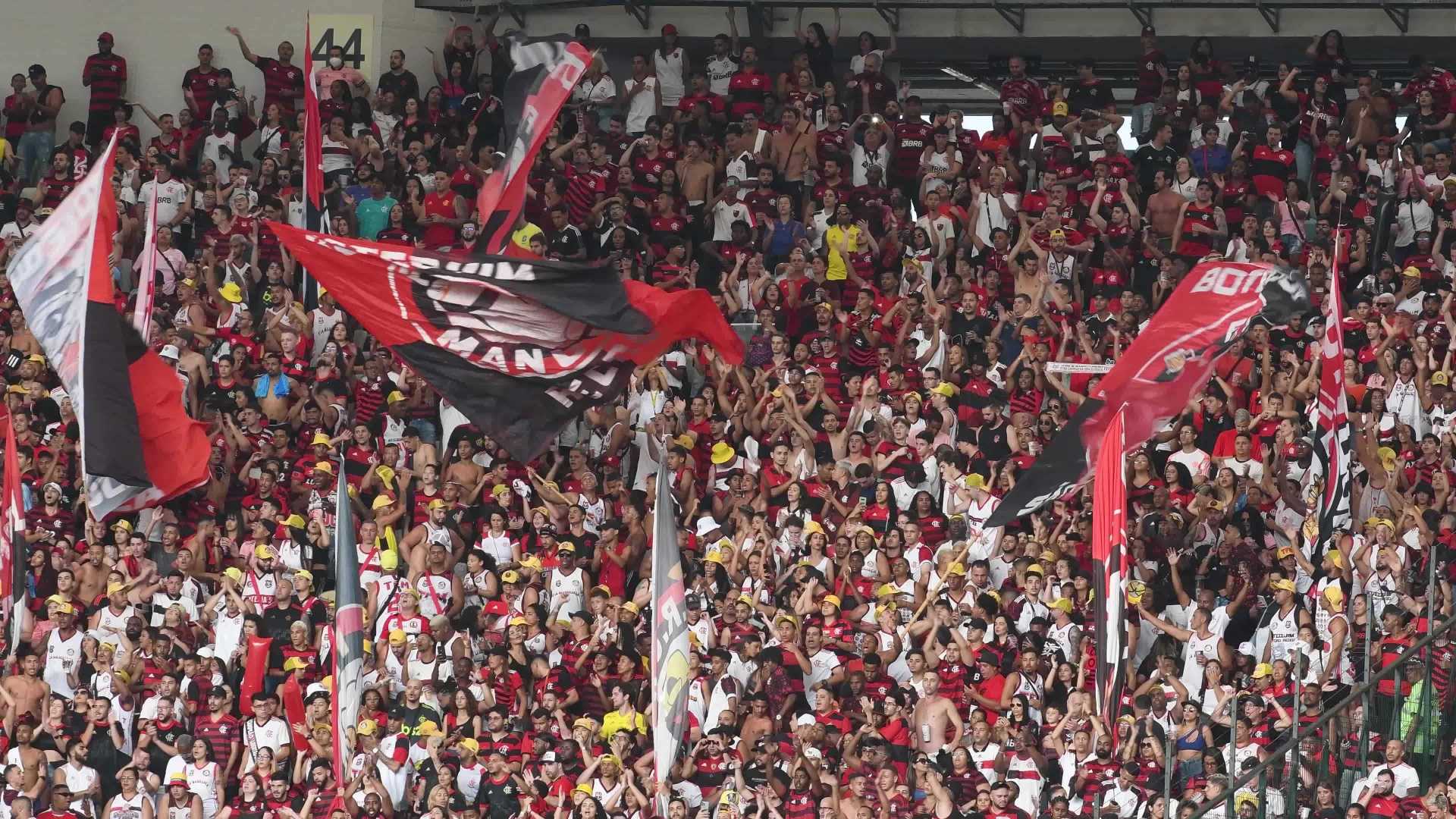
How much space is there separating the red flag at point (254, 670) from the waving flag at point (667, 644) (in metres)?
3.18

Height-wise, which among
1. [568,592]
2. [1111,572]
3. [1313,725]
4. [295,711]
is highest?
[1111,572]

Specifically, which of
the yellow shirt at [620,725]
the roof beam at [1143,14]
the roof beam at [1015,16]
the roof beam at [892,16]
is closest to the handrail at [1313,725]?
the yellow shirt at [620,725]

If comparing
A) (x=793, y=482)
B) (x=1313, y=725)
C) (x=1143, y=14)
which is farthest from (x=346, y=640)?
(x=1143, y=14)

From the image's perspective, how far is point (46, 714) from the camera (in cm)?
1984

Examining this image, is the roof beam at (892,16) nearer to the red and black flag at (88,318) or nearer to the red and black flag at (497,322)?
the red and black flag at (497,322)

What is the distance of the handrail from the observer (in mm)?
14914

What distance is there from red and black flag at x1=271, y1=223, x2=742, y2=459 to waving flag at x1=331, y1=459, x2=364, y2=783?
1720 millimetres

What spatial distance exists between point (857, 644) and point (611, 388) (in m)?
2.62

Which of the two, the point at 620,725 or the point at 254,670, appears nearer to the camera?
the point at 620,725

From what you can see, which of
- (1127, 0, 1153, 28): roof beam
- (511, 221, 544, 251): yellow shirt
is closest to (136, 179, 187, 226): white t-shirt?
(511, 221, 544, 251): yellow shirt

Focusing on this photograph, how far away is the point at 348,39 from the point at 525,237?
15.9 feet

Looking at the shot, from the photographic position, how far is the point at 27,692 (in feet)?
65.5

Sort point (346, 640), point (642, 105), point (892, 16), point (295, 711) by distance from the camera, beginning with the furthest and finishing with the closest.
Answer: point (892, 16)
point (642, 105)
point (295, 711)
point (346, 640)

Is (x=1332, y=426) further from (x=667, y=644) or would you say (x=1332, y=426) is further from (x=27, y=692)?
(x=27, y=692)
